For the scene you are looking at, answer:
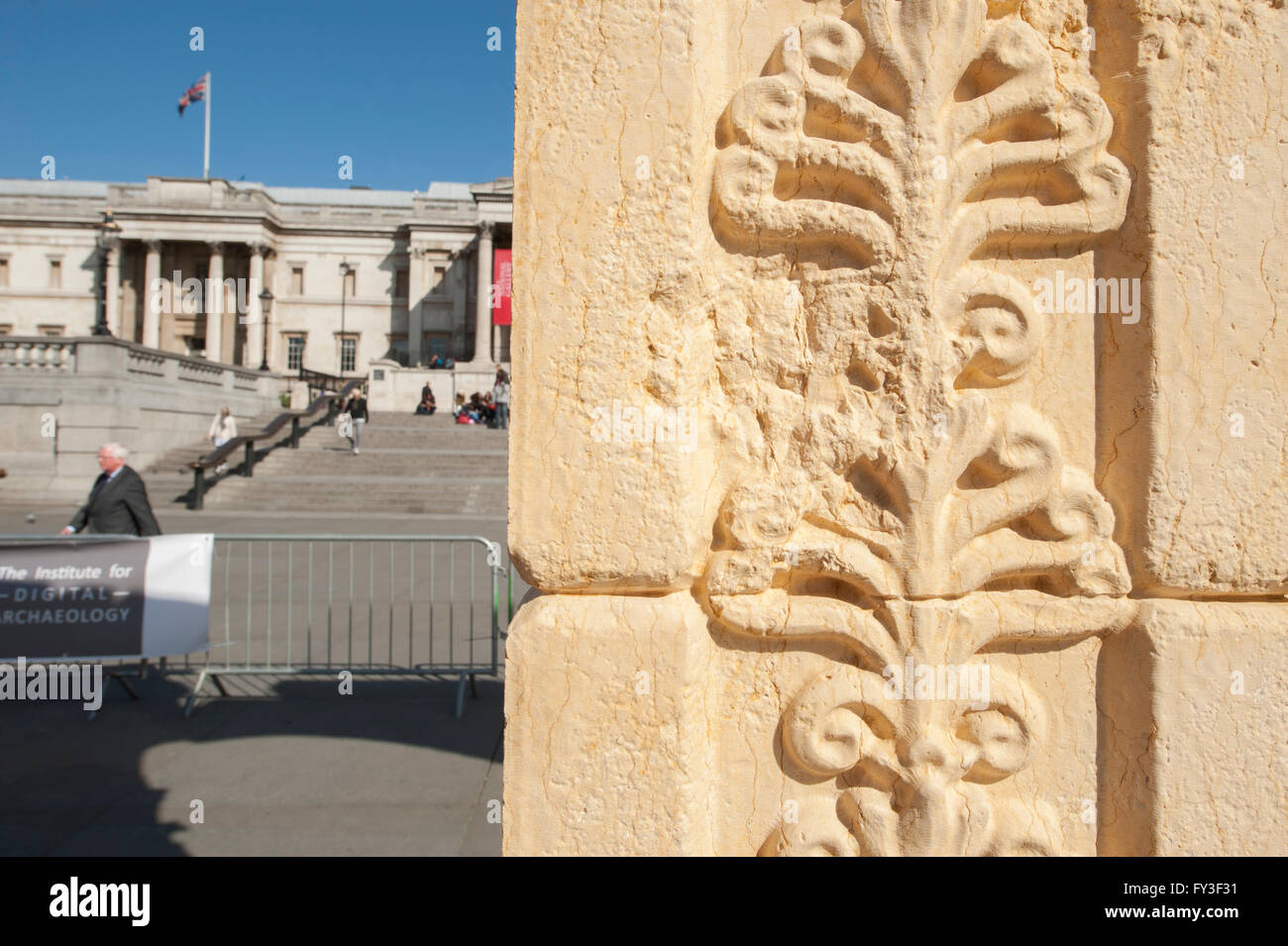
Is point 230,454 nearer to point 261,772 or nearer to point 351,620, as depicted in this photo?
point 351,620

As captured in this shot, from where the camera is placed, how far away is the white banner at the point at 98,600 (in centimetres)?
470

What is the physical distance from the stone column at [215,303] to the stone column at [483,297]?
608 inches

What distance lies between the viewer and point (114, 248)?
1763 inches

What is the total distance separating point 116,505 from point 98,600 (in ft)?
4.26

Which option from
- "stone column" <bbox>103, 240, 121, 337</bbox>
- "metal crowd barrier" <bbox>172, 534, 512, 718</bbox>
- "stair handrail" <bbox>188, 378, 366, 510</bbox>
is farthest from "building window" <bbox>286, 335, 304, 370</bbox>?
"metal crowd barrier" <bbox>172, 534, 512, 718</bbox>

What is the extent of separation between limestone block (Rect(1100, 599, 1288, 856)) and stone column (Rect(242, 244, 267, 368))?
166ft

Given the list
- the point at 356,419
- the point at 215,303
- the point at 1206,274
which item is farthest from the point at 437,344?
the point at 1206,274

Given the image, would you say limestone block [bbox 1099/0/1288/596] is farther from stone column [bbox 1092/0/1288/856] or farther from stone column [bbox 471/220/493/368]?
stone column [bbox 471/220/493/368]

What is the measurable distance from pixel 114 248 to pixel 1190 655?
56060 mm

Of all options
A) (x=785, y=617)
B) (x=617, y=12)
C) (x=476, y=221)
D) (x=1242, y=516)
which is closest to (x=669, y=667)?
(x=785, y=617)

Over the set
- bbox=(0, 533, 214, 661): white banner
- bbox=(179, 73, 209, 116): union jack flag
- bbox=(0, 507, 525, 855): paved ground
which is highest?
bbox=(179, 73, 209, 116): union jack flag

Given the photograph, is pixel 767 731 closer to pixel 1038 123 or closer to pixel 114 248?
pixel 1038 123

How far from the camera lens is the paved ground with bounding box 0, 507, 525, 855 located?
313 cm

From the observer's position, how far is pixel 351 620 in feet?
18.3
